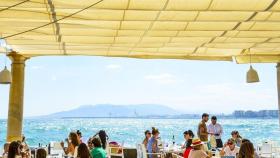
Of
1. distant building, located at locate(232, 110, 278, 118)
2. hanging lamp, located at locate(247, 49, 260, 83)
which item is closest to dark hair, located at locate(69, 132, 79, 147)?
hanging lamp, located at locate(247, 49, 260, 83)

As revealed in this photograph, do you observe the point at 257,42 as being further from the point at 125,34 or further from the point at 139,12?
the point at 139,12

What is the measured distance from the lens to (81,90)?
87.7 m

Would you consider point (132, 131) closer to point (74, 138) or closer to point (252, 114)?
point (252, 114)

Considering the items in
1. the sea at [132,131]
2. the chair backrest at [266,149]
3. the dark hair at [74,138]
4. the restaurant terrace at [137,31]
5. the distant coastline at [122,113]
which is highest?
the distant coastline at [122,113]

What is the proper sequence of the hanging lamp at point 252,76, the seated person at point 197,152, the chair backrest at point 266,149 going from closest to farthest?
1. the seated person at point 197,152
2. the hanging lamp at point 252,76
3. the chair backrest at point 266,149

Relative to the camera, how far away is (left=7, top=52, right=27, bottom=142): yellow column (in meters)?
9.41

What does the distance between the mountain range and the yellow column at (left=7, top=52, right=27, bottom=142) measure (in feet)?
339

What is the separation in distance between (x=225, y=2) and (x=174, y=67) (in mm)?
78297

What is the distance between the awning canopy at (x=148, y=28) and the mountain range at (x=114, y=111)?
10396 cm

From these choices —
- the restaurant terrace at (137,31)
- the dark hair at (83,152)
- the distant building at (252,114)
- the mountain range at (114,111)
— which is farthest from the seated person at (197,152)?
the mountain range at (114,111)

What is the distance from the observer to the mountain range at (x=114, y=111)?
382ft

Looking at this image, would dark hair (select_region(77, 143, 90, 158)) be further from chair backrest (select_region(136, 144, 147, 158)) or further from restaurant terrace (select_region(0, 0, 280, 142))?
chair backrest (select_region(136, 144, 147, 158))

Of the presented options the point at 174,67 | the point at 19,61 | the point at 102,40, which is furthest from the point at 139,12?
the point at 174,67

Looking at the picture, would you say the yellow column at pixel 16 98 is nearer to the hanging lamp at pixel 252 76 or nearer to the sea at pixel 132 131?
the hanging lamp at pixel 252 76
